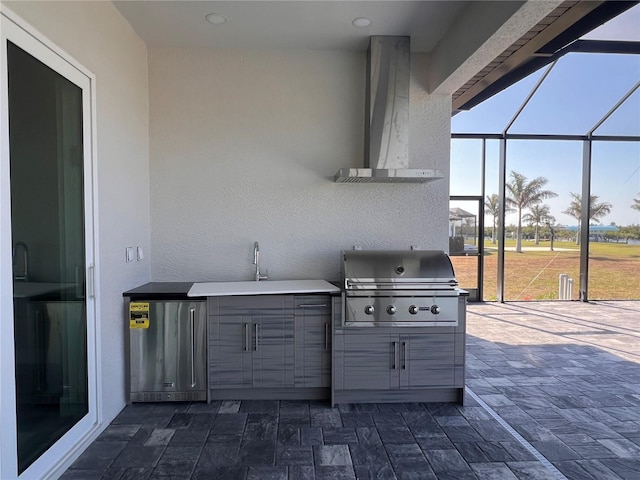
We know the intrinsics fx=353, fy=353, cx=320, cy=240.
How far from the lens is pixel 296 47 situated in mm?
3174

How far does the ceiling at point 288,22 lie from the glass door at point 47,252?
36.6 inches

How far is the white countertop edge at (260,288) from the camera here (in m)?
2.66

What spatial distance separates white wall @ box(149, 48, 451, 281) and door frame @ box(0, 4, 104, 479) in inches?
37.1

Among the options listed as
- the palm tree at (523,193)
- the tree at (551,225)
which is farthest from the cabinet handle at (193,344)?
the tree at (551,225)

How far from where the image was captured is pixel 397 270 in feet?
9.02

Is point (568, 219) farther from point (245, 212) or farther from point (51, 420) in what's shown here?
point (51, 420)

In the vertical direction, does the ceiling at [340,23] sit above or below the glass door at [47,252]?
above

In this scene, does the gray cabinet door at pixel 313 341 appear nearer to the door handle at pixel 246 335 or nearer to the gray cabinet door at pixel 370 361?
the gray cabinet door at pixel 370 361

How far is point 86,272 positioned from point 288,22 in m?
2.32

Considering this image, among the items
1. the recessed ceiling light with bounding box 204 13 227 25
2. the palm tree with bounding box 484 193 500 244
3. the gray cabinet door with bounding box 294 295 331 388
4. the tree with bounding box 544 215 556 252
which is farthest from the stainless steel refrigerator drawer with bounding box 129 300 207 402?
the tree with bounding box 544 215 556 252

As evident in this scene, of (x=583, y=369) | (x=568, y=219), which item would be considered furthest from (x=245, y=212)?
(x=568, y=219)

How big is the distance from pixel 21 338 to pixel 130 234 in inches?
48.5

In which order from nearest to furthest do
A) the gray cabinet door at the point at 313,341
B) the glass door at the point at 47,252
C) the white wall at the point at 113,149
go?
the glass door at the point at 47,252 < the white wall at the point at 113,149 < the gray cabinet door at the point at 313,341

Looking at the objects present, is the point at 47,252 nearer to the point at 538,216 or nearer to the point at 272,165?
the point at 272,165
